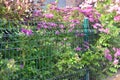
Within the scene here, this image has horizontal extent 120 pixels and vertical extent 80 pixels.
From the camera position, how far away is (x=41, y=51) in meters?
4.59

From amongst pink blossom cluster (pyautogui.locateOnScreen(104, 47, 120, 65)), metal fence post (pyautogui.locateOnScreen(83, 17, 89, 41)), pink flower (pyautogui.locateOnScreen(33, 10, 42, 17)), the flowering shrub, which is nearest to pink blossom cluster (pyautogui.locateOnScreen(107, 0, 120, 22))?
the flowering shrub

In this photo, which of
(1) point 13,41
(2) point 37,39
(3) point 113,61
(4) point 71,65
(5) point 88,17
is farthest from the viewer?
(5) point 88,17

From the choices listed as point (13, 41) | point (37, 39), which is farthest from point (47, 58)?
point (13, 41)

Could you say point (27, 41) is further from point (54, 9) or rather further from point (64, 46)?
point (54, 9)

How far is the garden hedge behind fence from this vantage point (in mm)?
4090

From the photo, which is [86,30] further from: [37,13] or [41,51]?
[41,51]

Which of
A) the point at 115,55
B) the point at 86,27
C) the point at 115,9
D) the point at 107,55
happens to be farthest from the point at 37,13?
the point at 115,9

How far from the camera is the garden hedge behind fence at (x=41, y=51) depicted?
4.09m

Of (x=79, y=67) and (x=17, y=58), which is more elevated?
(x=17, y=58)

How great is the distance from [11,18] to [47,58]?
855 millimetres

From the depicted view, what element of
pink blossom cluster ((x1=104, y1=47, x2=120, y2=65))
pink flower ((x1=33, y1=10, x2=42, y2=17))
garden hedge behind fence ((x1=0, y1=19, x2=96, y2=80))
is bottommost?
pink blossom cluster ((x1=104, y1=47, x2=120, y2=65))

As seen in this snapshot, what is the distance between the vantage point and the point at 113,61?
5.64 meters

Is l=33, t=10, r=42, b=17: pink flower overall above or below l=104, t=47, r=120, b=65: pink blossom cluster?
above

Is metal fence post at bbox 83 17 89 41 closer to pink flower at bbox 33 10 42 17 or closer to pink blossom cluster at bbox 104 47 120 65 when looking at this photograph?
pink blossom cluster at bbox 104 47 120 65
